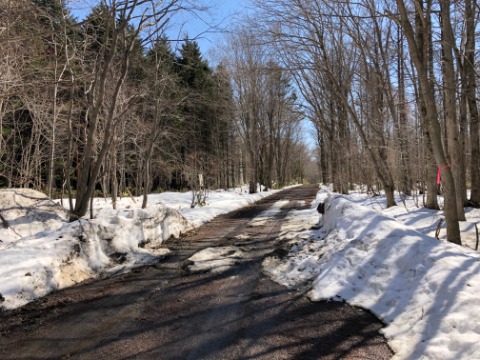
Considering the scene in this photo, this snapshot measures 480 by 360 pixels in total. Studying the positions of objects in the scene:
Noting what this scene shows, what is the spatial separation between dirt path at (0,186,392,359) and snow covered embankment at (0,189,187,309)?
1.21ft

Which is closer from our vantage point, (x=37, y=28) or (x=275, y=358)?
(x=275, y=358)

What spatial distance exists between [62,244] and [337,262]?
447cm

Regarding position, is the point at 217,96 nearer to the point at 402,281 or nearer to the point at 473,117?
the point at 473,117

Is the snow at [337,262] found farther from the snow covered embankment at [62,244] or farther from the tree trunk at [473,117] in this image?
the tree trunk at [473,117]

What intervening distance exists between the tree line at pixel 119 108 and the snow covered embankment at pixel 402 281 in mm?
5208

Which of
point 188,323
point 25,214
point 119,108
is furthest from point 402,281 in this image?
point 119,108

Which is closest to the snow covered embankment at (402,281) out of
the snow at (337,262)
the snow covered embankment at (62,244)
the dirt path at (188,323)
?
the snow at (337,262)

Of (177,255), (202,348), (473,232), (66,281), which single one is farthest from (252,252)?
(473,232)

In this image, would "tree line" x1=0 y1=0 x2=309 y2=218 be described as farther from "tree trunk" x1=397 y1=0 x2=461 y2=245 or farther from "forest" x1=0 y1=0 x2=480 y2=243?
"tree trunk" x1=397 y1=0 x2=461 y2=245

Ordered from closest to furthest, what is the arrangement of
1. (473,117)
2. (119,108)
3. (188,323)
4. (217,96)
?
(188,323) → (473,117) → (119,108) → (217,96)

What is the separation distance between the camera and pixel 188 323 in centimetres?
396

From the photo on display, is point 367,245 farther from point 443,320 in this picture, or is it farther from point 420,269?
point 443,320

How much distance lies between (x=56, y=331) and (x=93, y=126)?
6.25 metres

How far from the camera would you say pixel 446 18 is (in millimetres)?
6465
